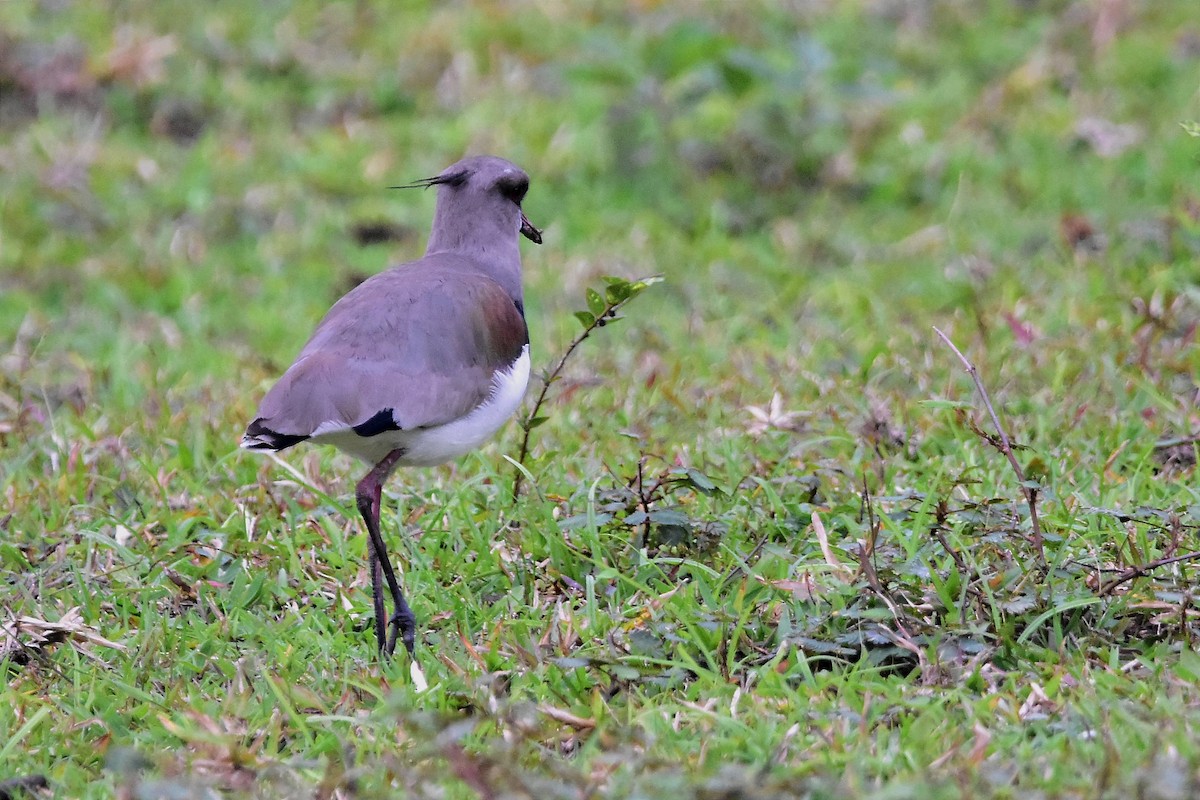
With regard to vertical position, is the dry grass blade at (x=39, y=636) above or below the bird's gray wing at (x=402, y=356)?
below

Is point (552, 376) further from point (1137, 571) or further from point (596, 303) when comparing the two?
point (1137, 571)

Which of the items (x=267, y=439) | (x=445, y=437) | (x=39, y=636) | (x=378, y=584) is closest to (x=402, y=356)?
(x=445, y=437)

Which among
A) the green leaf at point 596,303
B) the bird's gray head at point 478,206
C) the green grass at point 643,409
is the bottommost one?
the green grass at point 643,409

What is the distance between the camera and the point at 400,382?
373 centimetres

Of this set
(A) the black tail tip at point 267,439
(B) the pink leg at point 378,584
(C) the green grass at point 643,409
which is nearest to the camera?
(C) the green grass at point 643,409

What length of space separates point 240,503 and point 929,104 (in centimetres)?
504

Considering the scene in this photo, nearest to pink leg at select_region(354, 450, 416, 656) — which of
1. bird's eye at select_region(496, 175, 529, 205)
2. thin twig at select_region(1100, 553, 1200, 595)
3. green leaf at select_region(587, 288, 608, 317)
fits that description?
green leaf at select_region(587, 288, 608, 317)

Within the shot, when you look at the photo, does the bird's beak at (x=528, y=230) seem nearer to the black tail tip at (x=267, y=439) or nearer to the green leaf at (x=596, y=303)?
the green leaf at (x=596, y=303)

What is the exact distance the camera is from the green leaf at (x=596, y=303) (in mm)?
4172

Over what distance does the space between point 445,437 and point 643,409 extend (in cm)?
158

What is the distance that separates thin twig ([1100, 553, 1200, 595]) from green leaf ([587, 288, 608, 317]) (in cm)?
145

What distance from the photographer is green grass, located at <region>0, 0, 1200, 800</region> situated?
332 centimetres

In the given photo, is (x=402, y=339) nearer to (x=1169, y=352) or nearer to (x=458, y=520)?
(x=458, y=520)

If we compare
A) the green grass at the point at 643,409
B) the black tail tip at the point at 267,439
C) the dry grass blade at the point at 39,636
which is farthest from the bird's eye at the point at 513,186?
the dry grass blade at the point at 39,636
